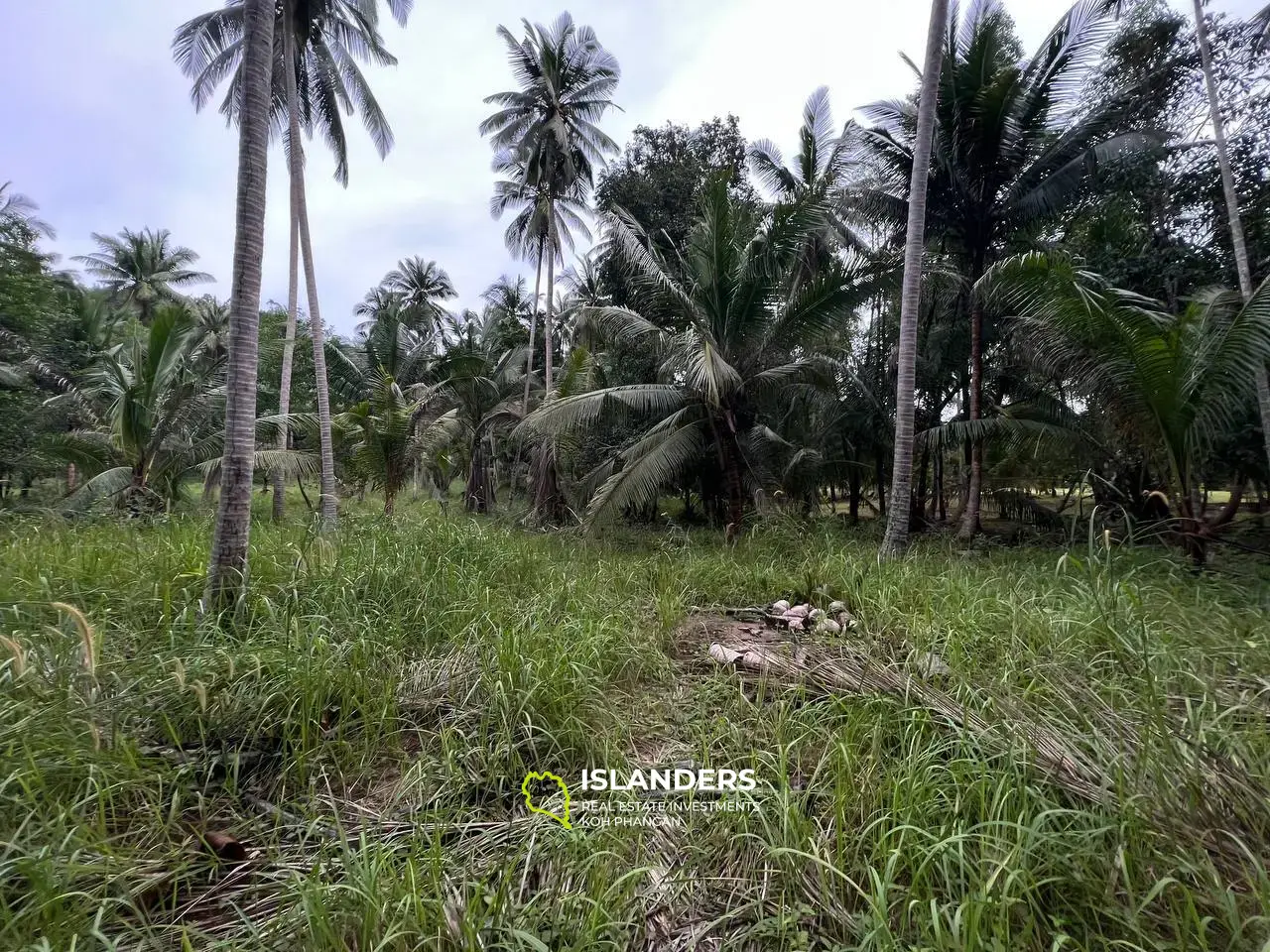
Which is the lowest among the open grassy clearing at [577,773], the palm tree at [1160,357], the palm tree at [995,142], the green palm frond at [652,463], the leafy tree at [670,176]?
the open grassy clearing at [577,773]

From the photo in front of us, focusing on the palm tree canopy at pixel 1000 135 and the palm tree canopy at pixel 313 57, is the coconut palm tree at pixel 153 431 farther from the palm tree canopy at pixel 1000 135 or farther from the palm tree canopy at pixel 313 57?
the palm tree canopy at pixel 1000 135

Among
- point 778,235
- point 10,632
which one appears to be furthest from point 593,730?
point 778,235

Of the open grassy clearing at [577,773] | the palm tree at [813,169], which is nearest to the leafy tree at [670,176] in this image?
the palm tree at [813,169]

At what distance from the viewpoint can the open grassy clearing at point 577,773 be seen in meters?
1.40

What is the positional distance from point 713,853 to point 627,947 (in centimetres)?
41

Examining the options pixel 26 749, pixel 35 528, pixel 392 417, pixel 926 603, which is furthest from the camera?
pixel 392 417

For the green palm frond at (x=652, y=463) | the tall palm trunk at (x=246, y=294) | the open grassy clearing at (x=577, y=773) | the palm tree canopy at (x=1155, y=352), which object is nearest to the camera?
the open grassy clearing at (x=577, y=773)

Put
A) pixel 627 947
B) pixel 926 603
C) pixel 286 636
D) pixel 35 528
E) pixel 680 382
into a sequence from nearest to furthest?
pixel 627 947
pixel 286 636
pixel 926 603
pixel 35 528
pixel 680 382

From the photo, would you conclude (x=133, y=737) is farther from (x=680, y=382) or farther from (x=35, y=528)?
(x=680, y=382)

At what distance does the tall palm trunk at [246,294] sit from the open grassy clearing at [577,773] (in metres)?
0.44

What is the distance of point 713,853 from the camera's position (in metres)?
1.73

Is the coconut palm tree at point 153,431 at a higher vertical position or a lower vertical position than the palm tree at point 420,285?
lower

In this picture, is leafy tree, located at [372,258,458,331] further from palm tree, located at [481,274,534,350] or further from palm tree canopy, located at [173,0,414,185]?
palm tree canopy, located at [173,0,414,185]

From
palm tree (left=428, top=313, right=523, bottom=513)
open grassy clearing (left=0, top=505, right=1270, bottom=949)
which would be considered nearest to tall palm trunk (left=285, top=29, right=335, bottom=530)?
palm tree (left=428, top=313, right=523, bottom=513)
